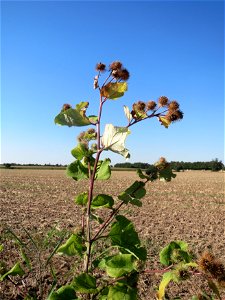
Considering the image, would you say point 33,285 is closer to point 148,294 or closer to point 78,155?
point 148,294

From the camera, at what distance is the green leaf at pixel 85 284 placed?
1.58 m

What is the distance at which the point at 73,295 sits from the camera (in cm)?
164

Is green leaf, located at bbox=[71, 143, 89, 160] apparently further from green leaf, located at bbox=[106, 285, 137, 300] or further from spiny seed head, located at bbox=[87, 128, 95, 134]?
green leaf, located at bbox=[106, 285, 137, 300]

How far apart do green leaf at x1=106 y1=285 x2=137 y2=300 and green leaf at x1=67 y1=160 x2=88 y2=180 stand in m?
0.54

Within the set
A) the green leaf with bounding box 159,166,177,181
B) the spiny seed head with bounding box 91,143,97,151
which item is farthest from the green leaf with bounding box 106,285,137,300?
the spiny seed head with bounding box 91,143,97,151

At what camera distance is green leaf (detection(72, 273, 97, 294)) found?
5.18 feet

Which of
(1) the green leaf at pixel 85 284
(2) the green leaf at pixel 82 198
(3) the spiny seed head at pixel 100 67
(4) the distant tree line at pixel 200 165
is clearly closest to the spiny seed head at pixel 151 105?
(3) the spiny seed head at pixel 100 67

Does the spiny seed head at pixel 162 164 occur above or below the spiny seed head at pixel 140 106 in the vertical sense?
below

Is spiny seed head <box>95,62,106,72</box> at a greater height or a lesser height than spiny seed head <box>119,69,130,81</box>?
greater

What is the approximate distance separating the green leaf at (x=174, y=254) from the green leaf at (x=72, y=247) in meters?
0.38

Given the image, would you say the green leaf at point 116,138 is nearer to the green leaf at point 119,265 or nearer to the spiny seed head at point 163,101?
the spiny seed head at point 163,101

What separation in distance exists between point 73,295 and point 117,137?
2.43 ft

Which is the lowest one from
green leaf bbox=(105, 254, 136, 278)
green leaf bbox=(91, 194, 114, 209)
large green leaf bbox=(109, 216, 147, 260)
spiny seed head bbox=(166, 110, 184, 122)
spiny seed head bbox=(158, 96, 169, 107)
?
green leaf bbox=(105, 254, 136, 278)

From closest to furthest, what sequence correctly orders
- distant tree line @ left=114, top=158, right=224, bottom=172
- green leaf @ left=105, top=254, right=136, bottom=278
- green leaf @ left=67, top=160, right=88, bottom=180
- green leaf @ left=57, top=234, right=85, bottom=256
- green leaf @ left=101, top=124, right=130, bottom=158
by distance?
green leaf @ left=101, top=124, right=130, bottom=158 < green leaf @ left=105, top=254, right=136, bottom=278 < green leaf @ left=57, top=234, right=85, bottom=256 < green leaf @ left=67, top=160, right=88, bottom=180 < distant tree line @ left=114, top=158, right=224, bottom=172
